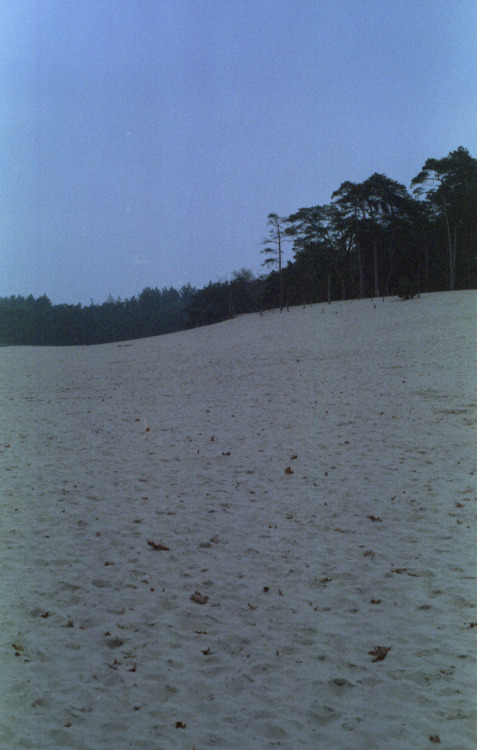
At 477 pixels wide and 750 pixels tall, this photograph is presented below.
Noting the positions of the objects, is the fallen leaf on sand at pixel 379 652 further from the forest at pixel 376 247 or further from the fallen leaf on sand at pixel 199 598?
the forest at pixel 376 247

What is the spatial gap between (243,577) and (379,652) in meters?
1.99

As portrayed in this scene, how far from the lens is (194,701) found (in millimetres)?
4648

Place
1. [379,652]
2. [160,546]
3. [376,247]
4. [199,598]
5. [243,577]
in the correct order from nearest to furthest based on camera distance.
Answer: [379,652] → [199,598] → [243,577] → [160,546] → [376,247]

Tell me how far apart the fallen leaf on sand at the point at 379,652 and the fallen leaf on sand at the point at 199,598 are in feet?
6.24

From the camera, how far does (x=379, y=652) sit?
5.22m

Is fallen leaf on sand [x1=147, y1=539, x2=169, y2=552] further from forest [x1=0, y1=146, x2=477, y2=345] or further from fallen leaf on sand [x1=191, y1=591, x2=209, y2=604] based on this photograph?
forest [x1=0, y1=146, x2=477, y2=345]

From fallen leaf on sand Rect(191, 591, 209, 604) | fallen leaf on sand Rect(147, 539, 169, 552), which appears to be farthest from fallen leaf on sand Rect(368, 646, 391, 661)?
fallen leaf on sand Rect(147, 539, 169, 552)

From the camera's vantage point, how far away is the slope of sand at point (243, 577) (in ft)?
14.7

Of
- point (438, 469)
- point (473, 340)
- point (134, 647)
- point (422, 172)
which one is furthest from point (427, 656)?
point (422, 172)

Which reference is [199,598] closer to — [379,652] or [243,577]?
[243,577]

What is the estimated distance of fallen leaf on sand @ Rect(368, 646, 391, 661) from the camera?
5152 mm

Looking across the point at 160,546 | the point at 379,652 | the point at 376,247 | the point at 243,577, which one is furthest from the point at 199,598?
the point at 376,247

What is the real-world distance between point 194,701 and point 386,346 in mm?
24371

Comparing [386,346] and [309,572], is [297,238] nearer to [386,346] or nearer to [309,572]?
[386,346]
